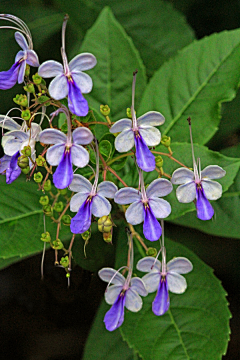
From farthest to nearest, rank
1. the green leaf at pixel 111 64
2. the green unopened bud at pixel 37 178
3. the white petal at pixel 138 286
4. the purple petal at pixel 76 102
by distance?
the green leaf at pixel 111 64, the white petal at pixel 138 286, the green unopened bud at pixel 37 178, the purple petal at pixel 76 102

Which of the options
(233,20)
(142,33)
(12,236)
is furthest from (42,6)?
(12,236)

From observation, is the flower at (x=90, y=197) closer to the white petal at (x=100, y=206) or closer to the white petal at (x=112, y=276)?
the white petal at (x=100, y=206)

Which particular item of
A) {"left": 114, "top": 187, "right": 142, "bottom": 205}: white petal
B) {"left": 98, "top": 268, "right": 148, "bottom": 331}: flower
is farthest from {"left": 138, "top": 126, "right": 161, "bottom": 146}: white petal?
{"left": 98, "top": 268, "right": 148, "bottom": 331}: flower

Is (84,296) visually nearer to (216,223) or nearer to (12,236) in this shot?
(12,236)

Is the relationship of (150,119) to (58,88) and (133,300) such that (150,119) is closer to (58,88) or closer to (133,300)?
(58,88)

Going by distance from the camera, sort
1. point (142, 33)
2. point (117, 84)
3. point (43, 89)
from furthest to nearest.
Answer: point (142, 33) → point (117, 84) → point (43, 89)

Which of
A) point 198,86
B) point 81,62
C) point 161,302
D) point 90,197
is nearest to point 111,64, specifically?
point 198,86

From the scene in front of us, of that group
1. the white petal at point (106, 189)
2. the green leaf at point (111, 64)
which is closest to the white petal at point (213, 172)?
the white petal at point (106, 189)
